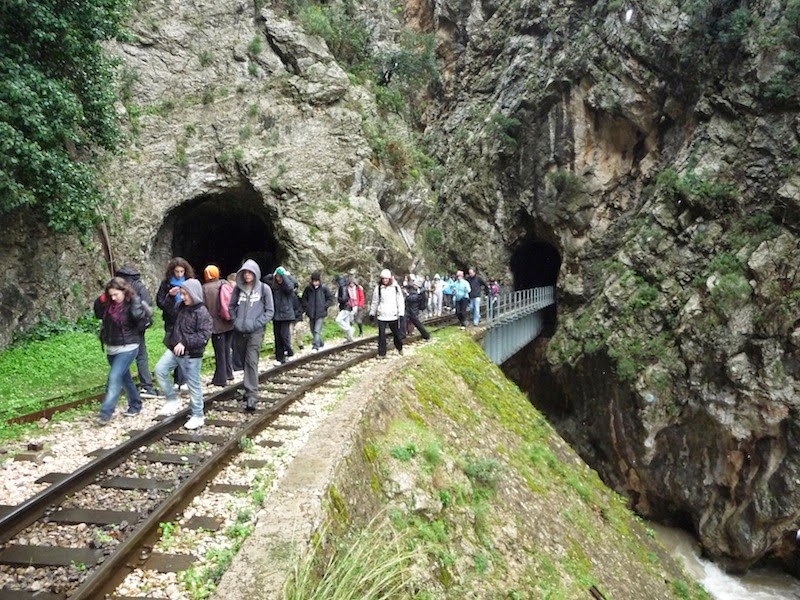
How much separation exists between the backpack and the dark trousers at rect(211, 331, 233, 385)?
1.50ft

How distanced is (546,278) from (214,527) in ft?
112

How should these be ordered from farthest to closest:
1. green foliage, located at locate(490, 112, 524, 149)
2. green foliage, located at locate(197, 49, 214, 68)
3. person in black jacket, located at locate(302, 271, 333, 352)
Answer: green foliage, located at locate(490, 112, 524, 149), green foliage, located at locate(197, 49, 214, 68), person in black jacket, located at locate(302, 271, 333, 352)

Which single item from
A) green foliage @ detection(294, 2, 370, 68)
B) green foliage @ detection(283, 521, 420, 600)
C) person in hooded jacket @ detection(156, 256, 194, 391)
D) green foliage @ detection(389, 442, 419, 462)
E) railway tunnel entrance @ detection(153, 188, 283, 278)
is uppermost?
green foliage @ detection(294, 2, 370, 68)

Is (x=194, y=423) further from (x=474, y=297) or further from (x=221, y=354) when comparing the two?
(x=474, y=297)

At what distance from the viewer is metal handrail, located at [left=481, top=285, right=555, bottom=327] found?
1683 cm

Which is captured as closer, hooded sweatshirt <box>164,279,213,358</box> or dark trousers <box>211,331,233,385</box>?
hooded sweatshirt <box>164,279,213,358</box>

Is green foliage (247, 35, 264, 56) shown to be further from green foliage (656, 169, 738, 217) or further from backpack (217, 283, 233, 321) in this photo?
green foliage (656, 169, 738, 217)

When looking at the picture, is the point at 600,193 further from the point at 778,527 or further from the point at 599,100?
the point at 778,527

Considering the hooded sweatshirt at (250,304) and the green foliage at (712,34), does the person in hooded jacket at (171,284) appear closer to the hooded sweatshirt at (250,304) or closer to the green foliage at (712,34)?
the hooded sweatshirt at (250,304)

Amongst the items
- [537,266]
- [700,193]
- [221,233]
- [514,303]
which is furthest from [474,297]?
[537,266]

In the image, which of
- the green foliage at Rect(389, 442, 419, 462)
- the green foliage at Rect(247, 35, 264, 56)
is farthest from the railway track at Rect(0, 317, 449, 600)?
the green foliage at Rect(247, 35, 264, 56)

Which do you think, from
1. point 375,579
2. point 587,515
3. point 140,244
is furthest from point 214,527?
point 140,244

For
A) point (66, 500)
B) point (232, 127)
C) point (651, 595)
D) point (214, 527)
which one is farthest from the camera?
point (232, 127)

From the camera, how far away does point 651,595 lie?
7.63 meters
